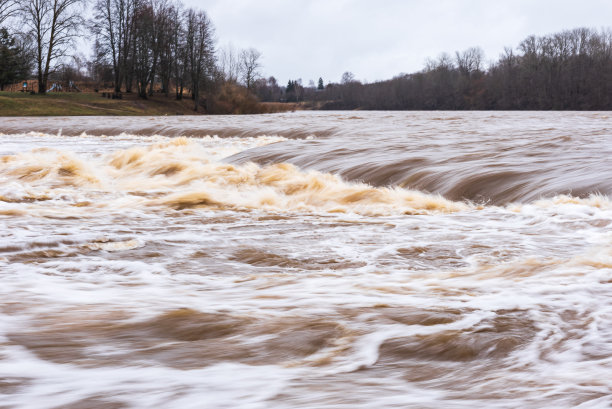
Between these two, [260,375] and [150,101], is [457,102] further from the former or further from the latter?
[260,375]

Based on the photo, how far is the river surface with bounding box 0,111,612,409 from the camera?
169 cm

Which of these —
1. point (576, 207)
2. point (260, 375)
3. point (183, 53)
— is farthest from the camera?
point (183, 53)

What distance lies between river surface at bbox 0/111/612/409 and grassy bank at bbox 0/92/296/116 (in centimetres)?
3152

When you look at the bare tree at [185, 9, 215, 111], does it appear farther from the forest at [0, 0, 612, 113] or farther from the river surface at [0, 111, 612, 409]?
the river surface at [0, 111, 612, 409]

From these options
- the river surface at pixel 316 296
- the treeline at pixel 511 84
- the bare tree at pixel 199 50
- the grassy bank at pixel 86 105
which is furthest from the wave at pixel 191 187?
the treeline at pixel 511 84

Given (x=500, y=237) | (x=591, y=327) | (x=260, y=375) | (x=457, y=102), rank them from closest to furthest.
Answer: (x=260, y=375) → (x=591, y=327) → (x=500, y=237) → (x=457, y=102)

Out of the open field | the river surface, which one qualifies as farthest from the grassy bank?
the river surface

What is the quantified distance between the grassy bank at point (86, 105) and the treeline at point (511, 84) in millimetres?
19900

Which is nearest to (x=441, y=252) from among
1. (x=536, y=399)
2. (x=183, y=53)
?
(x=536, y=399)

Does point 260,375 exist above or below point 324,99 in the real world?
below

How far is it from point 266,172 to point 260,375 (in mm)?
5645

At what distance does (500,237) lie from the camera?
377 cm

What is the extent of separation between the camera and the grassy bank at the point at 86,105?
34.6 meters

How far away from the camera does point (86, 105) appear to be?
127ft
